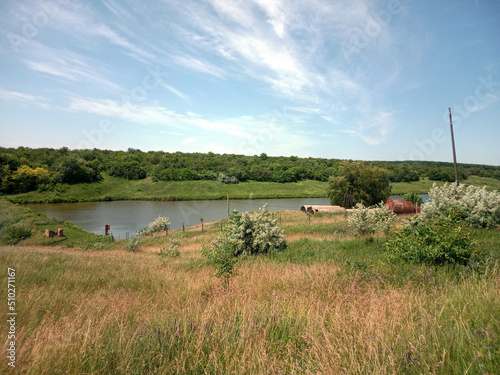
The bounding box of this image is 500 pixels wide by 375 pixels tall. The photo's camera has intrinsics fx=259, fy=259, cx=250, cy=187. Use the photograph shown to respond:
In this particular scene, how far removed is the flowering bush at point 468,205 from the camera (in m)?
12.3

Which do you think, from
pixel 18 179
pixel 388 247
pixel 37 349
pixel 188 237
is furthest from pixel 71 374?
pixel 18 179

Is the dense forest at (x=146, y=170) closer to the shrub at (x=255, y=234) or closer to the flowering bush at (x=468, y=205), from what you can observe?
the flowering bush at (x=468, y=205)

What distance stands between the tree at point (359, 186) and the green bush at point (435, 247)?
118ft

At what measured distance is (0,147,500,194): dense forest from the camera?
235ft

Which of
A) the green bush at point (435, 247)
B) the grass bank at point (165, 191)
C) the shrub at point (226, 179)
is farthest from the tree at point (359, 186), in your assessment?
the shrub at point (226, 179)

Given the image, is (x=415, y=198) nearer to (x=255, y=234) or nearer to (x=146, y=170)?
(x=255, y=234)

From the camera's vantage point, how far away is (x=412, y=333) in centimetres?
262

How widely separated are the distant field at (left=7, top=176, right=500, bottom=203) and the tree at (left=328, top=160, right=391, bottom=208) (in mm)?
42540

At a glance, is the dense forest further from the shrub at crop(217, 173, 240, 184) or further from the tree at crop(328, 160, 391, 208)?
the tree at crop(328, 160, 391, 208)

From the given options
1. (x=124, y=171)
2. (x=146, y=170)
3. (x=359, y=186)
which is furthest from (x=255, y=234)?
(x=146, y=170)

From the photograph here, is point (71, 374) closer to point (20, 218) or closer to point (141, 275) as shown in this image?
point (141, 275)

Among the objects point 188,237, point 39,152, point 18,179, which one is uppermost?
point 39,152

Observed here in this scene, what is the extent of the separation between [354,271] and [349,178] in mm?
39223

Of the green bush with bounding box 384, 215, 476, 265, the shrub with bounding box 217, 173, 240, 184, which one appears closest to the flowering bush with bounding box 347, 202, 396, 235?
the green bush with bounding box 384, 215, 476, 265
